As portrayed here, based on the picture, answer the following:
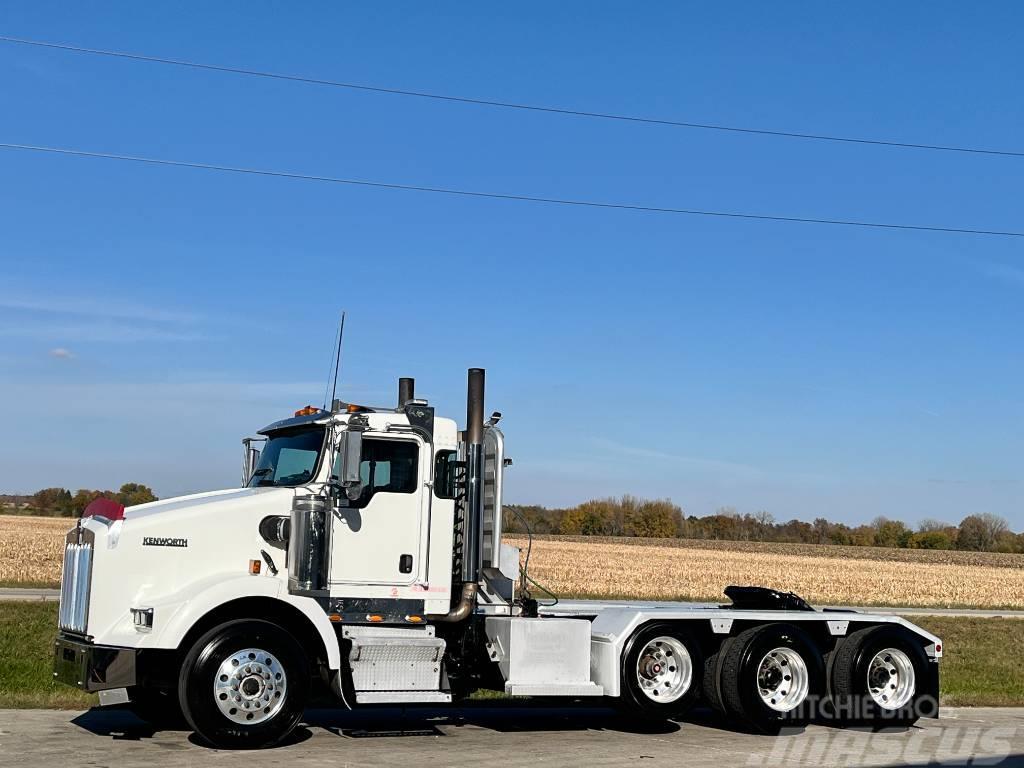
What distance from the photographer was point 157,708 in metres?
11.9

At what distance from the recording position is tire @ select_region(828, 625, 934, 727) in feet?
42.5

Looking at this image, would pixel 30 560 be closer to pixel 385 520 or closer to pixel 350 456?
pixel 385 520

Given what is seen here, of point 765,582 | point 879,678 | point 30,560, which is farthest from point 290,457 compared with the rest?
point 765,582

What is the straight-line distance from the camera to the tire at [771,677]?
12367 millimetres

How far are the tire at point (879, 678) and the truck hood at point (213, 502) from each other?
239 inches

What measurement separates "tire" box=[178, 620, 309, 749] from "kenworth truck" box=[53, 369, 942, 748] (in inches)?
0.7

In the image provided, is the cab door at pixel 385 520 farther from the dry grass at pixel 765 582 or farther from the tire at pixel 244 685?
the dry grass at pixel 765 582

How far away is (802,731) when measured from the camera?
12750 mm

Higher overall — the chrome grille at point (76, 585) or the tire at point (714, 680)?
the chrome grille at point (76, 585)

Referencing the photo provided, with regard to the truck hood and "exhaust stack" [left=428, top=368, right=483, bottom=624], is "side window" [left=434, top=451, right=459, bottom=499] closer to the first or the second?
"exhaust stack" [left=428, top=368, right=483, bottom=624]

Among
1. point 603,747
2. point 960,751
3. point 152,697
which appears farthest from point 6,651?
point 960,751

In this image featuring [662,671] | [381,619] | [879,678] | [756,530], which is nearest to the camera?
[381,619]

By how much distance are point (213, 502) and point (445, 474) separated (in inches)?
87.0

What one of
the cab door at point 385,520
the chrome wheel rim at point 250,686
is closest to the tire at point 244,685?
the chrome wheel rim at point 250,686
